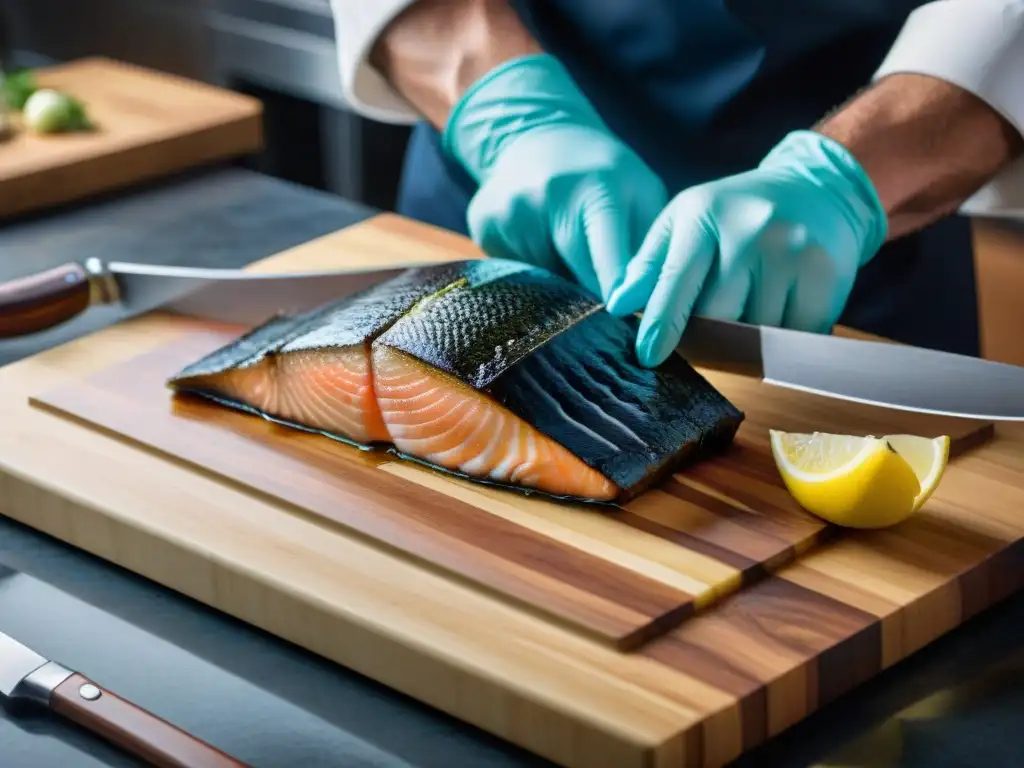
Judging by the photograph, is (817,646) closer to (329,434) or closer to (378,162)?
(329,434)

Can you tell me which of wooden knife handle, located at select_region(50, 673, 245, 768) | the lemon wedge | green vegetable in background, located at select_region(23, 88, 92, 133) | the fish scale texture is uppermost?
green vegetable in background, located at select_region(23, 88, 92, 133)

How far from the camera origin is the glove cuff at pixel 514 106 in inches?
85.0

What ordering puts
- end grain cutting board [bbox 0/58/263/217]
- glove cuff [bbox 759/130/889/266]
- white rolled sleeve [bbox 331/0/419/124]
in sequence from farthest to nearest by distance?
end grain cutting board [bbox 0/58/263/217], white rolled sleeve [bbox 331/0/419/124], glove cuff [bbox 759/130/889/266]

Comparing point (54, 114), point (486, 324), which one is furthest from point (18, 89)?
point (486, 324)

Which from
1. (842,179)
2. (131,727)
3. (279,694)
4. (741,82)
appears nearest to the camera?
(131,727)

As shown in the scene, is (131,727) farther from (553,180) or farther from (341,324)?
(553,180)

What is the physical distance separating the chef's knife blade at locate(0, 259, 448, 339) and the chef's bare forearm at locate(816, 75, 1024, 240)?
2.22 feet

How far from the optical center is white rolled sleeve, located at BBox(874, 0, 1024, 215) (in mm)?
2076

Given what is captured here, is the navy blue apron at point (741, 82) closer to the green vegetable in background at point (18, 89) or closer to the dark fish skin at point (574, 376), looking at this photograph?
the dark fish skin at point (574, 376)

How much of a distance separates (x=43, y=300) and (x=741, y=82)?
1167mm

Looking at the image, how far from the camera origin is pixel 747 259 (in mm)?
1821

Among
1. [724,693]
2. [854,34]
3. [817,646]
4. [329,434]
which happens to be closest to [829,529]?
[817,646]

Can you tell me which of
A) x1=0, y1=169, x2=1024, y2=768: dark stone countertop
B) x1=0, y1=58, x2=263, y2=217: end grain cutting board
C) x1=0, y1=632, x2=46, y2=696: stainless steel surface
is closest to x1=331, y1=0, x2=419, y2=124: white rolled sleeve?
x1=0, y1=58, x2=263, y2=217: end grain cutting board

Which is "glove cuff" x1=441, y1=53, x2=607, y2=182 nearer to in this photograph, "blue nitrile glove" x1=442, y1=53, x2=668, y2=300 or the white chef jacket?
"blue nitrile glove" x1=442, y1=53, x2=668, y2=300
